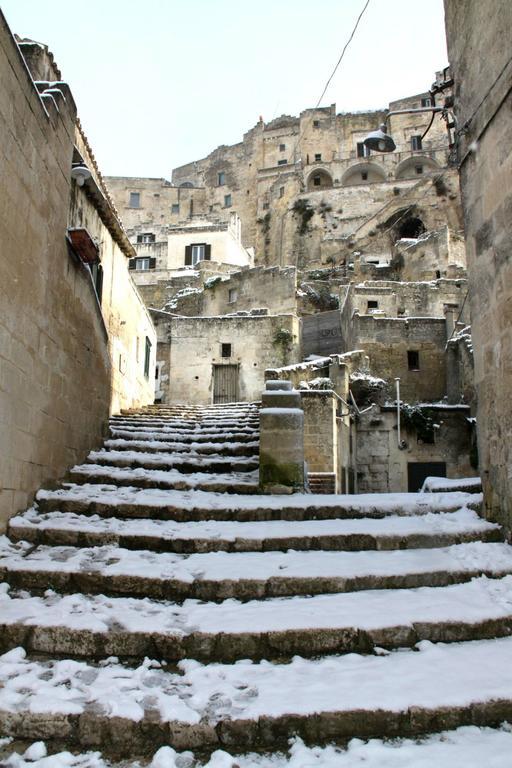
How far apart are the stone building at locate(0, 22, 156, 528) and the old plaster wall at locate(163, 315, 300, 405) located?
50.1 ft

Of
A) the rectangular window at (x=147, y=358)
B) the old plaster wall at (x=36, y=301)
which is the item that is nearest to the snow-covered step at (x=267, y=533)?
the old plaster wall at (x=36, y=301)

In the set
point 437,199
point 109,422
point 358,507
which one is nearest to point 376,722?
point 358,507

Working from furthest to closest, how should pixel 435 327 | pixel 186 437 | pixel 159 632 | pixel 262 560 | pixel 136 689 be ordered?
pixel 435 327
pixel 186 437
pixel 262 560
pixel 159 632
pixel 136 689

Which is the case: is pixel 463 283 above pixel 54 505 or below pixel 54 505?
above

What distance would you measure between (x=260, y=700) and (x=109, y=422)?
694 centimetres

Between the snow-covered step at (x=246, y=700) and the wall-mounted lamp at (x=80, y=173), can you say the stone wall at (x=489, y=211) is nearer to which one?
the snow-covered step at (x=246, y=700)

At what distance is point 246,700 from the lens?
2789 millimetres

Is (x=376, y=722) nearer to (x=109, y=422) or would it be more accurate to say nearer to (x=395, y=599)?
(x=395, y=599)

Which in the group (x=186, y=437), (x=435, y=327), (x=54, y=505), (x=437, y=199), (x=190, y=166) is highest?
(x=190, y=166)

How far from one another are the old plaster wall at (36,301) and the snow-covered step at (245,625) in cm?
165

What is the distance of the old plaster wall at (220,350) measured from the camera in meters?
24.1

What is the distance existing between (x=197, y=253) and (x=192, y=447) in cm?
3370

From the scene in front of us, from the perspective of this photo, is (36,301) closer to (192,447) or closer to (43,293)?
(43,293)

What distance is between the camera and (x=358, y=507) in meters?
5.37
